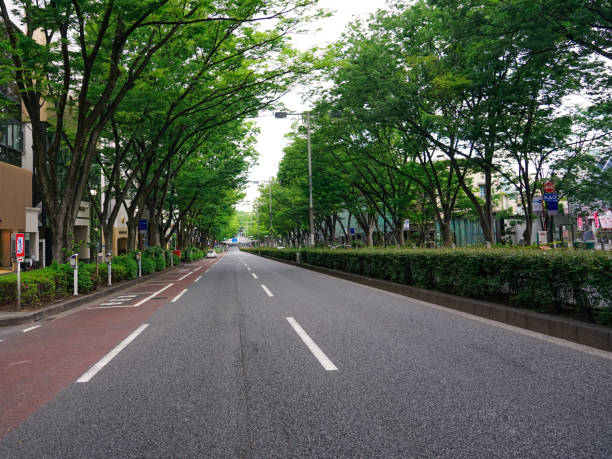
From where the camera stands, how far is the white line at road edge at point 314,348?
15.1 feet

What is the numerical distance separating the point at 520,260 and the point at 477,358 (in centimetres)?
298

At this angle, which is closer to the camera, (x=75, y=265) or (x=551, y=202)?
(x=551, y=202)

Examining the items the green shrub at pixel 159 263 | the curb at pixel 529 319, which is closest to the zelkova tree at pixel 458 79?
the curb at pixel 529 319

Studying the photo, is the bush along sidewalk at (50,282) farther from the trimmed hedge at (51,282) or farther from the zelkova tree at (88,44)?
the zelkova tree at (88,44)

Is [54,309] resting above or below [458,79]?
below

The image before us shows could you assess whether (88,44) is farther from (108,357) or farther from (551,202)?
(551,202)

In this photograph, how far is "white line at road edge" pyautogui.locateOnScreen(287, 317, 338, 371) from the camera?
462 cm

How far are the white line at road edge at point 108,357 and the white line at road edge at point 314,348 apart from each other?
2608 mm

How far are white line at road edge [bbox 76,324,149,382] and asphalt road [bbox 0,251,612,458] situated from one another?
0.04m

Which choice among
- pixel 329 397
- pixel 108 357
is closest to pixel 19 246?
pixel 108 357

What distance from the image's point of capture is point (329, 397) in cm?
365

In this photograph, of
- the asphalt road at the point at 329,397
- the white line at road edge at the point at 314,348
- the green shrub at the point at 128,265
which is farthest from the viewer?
the green shrub at the point at 128,265

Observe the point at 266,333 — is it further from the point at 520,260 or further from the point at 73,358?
the point at 520,260

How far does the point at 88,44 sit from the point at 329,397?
13756 millimetres
